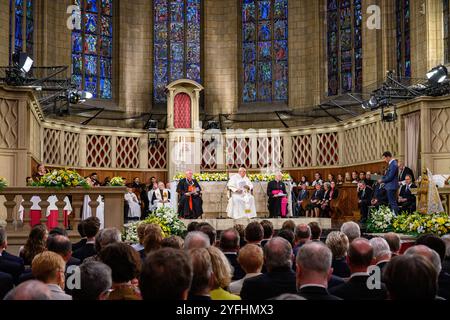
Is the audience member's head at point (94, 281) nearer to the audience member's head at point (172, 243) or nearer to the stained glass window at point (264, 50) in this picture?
the audience member's head at point (172, 243)

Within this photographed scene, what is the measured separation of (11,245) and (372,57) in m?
15.3

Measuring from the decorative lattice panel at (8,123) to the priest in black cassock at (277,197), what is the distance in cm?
628

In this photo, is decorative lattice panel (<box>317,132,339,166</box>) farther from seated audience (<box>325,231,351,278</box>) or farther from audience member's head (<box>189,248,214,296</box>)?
audience member's head (<box>189,248,214,296</box>)

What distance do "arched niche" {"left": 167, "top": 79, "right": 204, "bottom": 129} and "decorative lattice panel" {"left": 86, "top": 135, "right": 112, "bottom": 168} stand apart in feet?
7.33

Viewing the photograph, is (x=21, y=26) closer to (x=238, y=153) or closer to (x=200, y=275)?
(x=238, y=153)

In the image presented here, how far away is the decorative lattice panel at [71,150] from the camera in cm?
2142

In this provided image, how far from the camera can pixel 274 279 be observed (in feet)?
14.5

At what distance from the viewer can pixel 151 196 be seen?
63.2ft

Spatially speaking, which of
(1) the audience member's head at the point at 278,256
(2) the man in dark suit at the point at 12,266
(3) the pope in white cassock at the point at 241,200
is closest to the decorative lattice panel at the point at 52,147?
(3) the pope in white cassock at the point at 241,200

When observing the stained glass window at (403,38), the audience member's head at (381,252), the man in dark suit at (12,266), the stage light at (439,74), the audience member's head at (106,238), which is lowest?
the man in dark suit at (12,266)

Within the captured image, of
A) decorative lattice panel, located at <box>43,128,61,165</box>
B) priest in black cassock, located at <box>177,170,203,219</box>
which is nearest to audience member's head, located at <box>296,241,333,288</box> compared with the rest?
priest in black cassock, located at <box>177,170,203,219</box>

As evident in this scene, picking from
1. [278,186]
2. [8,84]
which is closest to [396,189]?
[278,186]

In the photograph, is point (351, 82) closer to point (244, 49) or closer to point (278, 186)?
point (244, 49)

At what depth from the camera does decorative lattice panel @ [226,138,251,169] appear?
944 inches
